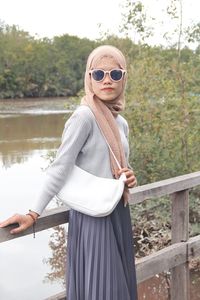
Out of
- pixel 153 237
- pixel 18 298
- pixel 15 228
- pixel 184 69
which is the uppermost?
pixel 184 69

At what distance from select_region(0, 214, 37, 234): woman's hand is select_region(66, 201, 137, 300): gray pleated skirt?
0.22 meters

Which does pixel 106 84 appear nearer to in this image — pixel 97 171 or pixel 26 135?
pixel 97 171

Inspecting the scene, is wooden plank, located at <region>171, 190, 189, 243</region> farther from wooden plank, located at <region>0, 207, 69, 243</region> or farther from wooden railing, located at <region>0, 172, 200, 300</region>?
wooden plank, located at <region>0, 207, 69, 243</region>

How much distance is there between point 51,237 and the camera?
20.7 ft

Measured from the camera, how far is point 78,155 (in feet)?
6.20

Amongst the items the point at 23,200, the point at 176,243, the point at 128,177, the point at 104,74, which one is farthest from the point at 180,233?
the point at 23,200

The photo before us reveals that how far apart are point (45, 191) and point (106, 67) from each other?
0.51 meters

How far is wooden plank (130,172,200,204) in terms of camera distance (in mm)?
2282

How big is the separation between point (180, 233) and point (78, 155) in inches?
39.1

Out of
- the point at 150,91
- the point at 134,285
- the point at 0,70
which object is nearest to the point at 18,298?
the point at 150,91

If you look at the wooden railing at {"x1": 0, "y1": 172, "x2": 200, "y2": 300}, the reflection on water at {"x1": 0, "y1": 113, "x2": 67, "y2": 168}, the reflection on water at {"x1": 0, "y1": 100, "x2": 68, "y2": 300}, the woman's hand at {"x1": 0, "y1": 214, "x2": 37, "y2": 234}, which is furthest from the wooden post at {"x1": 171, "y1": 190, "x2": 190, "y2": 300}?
the reflection on water at {"x1": 0, "y1": 113, "x2": 67, "y2": 168}

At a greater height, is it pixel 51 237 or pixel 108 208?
pixel 108 208

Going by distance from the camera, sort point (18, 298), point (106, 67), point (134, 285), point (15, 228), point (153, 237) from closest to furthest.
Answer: point (15, 228) < point (106, 67) < point (134, 285) < point (18, 298) < point (153, 237)

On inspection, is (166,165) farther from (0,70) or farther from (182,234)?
(0,70)
